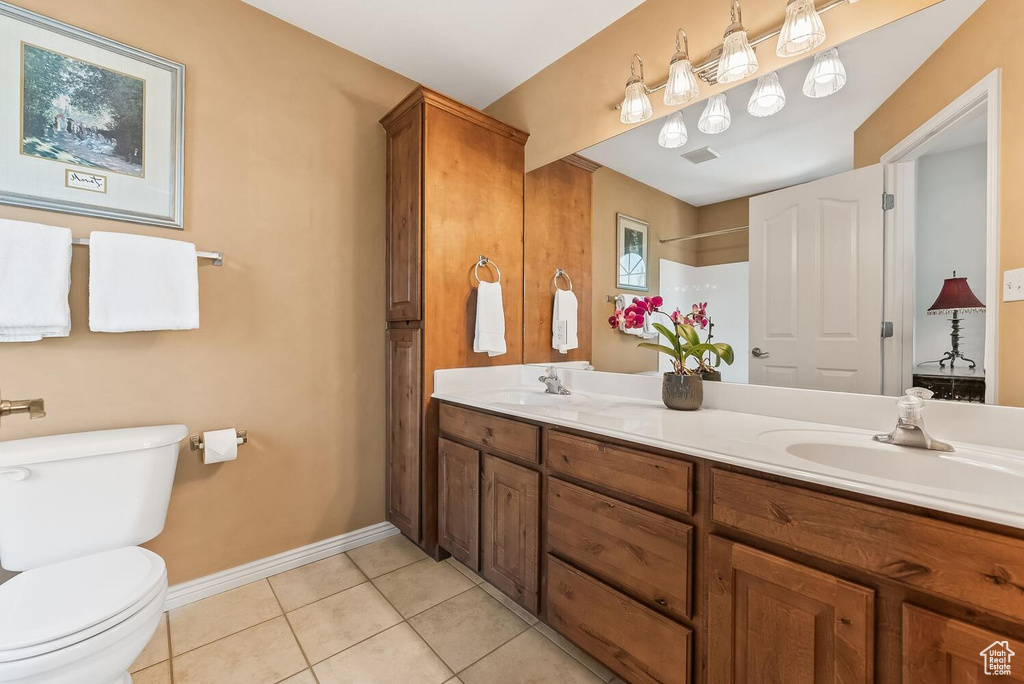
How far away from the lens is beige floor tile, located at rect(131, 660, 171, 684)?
1.35 m

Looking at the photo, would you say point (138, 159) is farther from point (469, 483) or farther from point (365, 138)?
point (469, 483)

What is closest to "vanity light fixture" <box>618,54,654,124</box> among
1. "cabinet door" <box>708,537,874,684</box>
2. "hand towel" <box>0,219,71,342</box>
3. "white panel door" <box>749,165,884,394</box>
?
"white panel door" <box>749,165,884,394</box>

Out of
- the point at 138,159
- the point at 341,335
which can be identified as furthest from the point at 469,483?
the point at 138,159

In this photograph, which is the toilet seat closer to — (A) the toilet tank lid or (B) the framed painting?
(A) the toilet tank lid

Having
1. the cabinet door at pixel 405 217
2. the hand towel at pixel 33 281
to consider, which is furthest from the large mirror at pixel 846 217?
the hand towel at pixel 33 281

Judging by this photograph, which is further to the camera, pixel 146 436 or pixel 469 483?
pixel 469 483

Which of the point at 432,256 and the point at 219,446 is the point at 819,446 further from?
the point at 219,446

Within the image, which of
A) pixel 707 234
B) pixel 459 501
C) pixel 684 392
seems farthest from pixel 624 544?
pixel 707 234

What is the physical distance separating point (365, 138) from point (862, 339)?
88.0 inches

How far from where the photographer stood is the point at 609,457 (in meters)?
1.25

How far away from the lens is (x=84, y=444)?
1.38 m

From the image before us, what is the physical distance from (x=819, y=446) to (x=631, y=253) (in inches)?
Result: 40.4

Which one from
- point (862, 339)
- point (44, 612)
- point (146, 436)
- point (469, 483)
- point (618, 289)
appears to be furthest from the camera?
point (618, 289)

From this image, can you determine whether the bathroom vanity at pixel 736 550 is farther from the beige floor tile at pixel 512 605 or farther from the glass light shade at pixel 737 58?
the glass light shade at pixel 737 58
